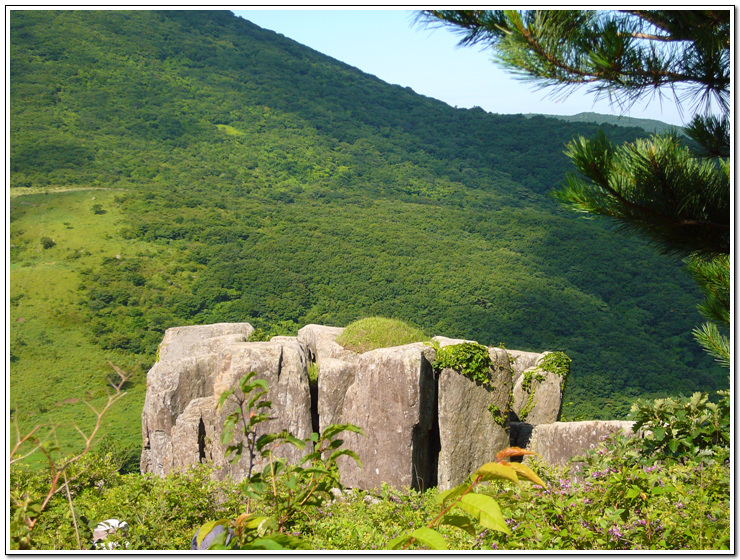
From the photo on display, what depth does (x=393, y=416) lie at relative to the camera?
4.66 meters

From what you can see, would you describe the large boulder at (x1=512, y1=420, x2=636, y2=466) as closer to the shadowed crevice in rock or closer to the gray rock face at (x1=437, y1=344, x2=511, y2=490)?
the gray rock face at (x1=437, y1=344, x2=511, y2=490)

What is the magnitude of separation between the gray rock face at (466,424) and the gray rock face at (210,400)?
3.81 feet

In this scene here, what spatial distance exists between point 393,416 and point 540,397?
6.80 ft

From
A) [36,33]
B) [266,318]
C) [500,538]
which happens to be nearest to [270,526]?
[500,538]

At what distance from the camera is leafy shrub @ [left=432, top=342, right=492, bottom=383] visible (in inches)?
188

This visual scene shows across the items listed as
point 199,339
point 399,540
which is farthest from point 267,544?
point 199,339

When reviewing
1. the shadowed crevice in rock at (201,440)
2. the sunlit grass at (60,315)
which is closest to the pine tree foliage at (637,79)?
the shadowed crevice in rock at (201,440)

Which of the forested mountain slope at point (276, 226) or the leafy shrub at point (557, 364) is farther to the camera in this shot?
the forested mountain slope at point (276, 226)

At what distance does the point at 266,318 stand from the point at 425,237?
17.7 ft

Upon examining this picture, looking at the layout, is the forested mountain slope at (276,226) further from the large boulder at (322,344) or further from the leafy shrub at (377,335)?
the leafy shrub at (377,335)

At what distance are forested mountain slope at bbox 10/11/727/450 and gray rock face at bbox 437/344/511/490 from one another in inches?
239

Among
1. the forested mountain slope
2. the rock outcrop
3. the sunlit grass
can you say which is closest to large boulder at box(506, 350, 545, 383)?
the rock outcrop

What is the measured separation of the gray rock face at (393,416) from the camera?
15.2 feet

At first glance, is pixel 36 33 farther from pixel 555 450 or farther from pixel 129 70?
pixel 555 450
